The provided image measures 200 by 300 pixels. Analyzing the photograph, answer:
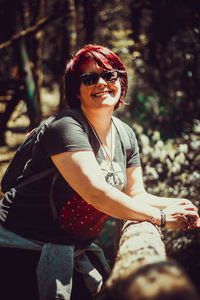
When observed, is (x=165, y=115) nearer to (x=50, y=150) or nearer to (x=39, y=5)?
(x=39, y=5)

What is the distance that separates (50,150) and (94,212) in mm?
460


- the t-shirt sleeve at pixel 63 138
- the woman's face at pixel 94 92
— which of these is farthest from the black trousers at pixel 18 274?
the woman's face at pixel 94 92

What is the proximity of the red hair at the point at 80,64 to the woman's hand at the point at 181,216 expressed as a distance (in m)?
0.90

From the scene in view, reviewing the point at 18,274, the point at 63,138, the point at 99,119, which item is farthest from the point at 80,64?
the point at 18,274

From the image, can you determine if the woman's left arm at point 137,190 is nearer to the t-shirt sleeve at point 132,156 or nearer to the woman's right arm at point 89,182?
the t-shirt sleeve at point 132,156

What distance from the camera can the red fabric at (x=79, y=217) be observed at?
6.19ft

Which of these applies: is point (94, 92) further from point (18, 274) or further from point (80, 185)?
point (18, 274)

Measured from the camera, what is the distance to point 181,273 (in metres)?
1.12

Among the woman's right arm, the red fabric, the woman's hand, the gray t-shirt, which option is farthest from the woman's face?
the woman's hand

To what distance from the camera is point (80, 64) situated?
216 cm

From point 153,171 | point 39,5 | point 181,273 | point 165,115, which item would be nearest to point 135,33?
point 39,5

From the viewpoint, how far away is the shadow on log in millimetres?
1020

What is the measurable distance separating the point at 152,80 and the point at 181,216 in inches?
185

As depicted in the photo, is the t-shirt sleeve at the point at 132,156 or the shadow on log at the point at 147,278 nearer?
the shadow on log at the point at 147,278
